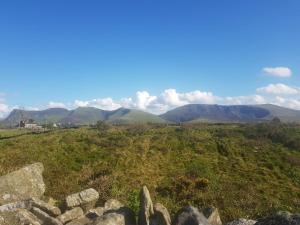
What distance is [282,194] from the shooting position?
36062 mm

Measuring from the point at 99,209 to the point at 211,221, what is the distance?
4282 mm

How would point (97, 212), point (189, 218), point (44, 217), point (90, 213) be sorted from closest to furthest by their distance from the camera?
point (189, 218) → point (44, 217) → point (90, 213) → point (97, 212)

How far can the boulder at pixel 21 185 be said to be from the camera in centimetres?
1664

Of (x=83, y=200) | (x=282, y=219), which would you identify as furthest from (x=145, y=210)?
(x=282, y=219)

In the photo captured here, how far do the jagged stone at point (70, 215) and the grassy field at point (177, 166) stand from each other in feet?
25.3

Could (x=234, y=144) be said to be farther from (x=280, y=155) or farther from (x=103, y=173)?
(x=103, y=173)

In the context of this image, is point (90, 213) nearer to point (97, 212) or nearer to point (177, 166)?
point (97, 212)

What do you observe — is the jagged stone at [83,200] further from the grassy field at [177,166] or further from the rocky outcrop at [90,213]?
the grassy field at [177,166]

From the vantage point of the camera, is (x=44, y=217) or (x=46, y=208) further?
(x=46, y=208)

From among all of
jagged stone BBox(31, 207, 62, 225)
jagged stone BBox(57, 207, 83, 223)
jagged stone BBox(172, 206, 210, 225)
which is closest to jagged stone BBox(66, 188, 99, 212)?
jagged stone BBox(57, 207, 83, 223)

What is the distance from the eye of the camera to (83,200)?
16.3 m

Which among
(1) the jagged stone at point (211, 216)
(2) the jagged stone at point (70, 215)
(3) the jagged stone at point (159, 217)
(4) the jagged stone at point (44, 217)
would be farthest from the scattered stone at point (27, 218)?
(1) the jagged stone at point (211, 216)

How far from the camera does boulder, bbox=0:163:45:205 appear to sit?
1664cm

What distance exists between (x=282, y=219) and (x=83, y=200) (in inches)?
340
